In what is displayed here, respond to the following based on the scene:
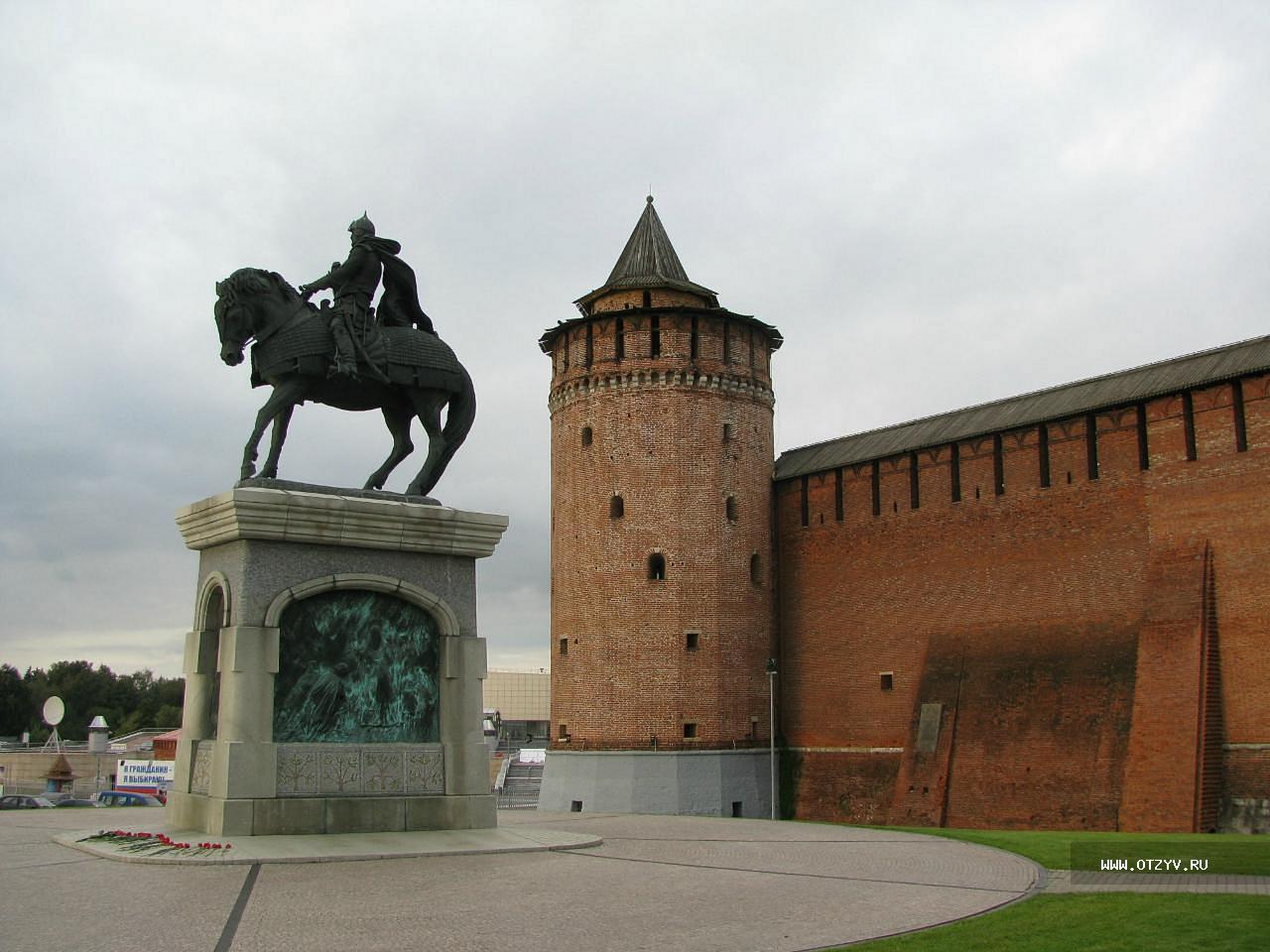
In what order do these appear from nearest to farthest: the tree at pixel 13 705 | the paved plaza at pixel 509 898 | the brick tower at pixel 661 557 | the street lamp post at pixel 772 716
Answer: the paved plaza at pixel 509 898
the street lamp post at pixel 772 716
the brick tower at pixel 661 557
the tree at pixel 13 705

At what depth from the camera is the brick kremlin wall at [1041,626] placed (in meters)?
24.6

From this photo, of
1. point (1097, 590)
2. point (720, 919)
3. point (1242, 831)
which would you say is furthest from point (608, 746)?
point (720, 919)

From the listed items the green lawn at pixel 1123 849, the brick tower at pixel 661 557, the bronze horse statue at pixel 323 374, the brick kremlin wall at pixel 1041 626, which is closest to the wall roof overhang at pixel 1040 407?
the brick kremlin wall at pixel 1041 626

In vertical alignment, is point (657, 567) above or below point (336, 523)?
above

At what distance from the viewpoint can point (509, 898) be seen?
340 inches

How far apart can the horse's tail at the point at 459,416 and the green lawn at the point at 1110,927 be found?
7.60m

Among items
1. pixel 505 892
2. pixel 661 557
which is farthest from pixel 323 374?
pixel 661 557

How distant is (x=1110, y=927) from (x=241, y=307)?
31.4 feet

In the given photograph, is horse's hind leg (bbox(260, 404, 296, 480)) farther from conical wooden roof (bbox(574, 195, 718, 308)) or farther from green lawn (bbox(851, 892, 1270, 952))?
conical wooden roof (bbox(574, 195, 718, 308))

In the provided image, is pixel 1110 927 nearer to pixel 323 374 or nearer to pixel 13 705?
pixel 323 374

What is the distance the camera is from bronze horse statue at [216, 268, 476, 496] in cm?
1265

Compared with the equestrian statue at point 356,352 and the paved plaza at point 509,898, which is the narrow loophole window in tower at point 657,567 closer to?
the equestrian statue at point 356,352

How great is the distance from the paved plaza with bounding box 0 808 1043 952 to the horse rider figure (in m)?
5.09

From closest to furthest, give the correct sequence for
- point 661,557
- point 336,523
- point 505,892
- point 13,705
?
point 505,892, point 336,523, point 661,557, point 13,705
